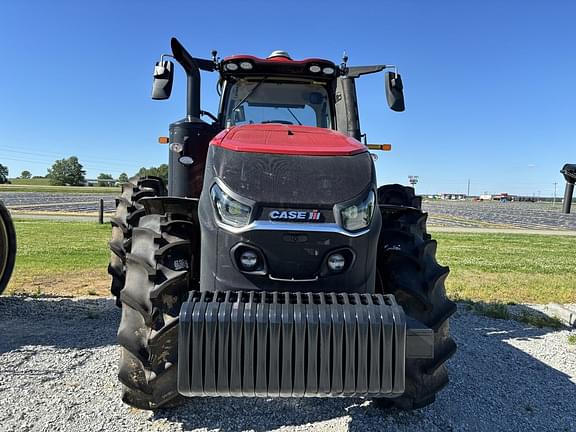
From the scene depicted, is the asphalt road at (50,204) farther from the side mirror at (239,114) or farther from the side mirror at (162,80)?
the side mirror at (162,80)

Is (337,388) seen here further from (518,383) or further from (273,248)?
(518,383)

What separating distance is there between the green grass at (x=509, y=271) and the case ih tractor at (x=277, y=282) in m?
4.61

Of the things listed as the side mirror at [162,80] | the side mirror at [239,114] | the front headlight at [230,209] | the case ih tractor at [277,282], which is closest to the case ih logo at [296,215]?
the case ih tractor at [277,282]

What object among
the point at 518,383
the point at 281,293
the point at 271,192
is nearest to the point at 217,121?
the point at 271,192

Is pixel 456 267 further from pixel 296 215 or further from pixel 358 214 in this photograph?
pixel 296 215

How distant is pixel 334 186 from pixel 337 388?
3.68 ft

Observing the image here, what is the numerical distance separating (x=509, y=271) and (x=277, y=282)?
29.0 ft

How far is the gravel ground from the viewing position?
3.19 m

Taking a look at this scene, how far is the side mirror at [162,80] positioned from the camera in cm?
391

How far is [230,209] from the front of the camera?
2.70 meters

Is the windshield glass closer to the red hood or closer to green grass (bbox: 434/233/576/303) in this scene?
the red hood

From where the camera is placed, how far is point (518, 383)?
4137mm

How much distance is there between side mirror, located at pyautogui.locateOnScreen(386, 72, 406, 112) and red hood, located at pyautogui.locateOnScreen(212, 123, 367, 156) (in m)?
1.08

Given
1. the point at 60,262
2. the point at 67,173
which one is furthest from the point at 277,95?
the point at 67,173
